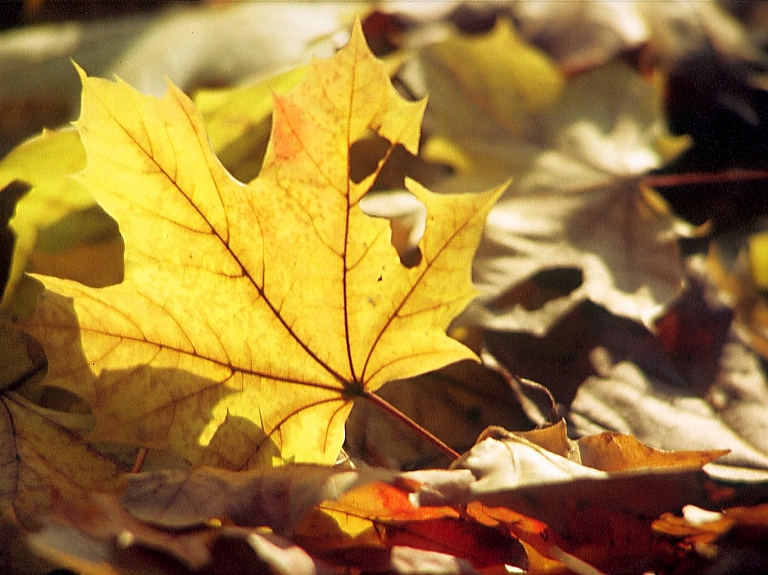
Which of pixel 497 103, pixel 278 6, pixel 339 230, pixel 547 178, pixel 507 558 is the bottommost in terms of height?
pixel 507 558

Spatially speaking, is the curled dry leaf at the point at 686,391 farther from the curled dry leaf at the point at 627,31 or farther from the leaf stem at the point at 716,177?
the curled dry leaf at the point at 627,31

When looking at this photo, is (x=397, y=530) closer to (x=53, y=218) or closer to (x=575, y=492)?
(x=575, y=492)

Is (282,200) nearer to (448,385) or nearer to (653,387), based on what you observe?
(448,385)

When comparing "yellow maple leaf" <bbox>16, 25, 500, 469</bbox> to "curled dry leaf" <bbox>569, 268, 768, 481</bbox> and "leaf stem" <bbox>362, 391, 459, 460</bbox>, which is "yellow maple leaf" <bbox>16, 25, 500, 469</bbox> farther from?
"curled dry leaf" <bbox>569, 268, 768, 481</bbox>

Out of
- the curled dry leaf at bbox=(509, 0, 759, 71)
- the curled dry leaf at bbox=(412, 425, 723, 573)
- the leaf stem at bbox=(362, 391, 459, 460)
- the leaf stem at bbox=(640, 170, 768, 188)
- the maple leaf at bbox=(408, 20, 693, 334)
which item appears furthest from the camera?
the curled dry leaf at bbox=(509, 0, 759, 71)

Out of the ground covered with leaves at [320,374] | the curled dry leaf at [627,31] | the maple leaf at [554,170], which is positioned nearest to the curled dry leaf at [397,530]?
the ground covered with leaves at [320,374]

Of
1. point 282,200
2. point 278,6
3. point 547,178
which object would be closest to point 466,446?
point 282,200

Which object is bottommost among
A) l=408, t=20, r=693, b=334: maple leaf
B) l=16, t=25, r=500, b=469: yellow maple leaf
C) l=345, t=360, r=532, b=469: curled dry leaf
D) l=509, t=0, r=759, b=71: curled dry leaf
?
l=345, t=360, r=532, b=469: curled dry leaf

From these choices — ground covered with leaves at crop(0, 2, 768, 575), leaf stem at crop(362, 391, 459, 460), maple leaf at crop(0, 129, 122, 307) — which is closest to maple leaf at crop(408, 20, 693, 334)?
ground covered with leaves at crop(0, 2, 768, 575)
